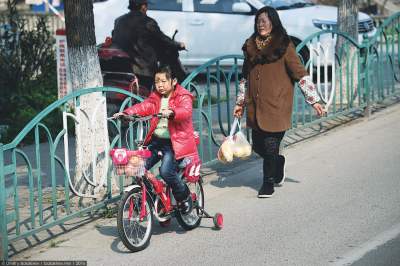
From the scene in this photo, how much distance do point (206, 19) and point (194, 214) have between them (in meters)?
9.22

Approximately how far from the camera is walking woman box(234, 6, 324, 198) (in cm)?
Answer: 822

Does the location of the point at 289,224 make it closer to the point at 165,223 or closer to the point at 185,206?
the point at 185,206

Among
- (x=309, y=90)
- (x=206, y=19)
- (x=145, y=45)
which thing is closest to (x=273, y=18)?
(x=309, y=90)

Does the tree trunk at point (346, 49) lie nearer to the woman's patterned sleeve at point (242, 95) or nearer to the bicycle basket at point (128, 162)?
the woman's patterned sleeve at point (242, 95)

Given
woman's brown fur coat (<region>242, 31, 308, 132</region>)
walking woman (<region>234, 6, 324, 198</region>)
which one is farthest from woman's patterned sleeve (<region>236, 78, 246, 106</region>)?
woman's brown fur coat (<region>242, 31, 308, 132</region>)

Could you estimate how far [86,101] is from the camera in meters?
8.14

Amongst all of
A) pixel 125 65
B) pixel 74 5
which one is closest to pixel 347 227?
pixel 74 5

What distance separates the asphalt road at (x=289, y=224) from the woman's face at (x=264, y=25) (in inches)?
60.0

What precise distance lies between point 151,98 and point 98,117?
822mm

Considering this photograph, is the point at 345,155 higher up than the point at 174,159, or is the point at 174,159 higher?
the point at 174,159

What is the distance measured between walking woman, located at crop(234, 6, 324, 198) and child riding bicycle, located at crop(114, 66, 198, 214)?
1257 millimetres

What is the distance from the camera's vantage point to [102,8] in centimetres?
1647

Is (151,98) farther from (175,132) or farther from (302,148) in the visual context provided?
(302,148)

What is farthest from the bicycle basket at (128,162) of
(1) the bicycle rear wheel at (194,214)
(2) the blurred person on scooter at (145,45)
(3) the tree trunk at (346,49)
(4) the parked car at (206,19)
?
(4) the parked car at (206,19)
